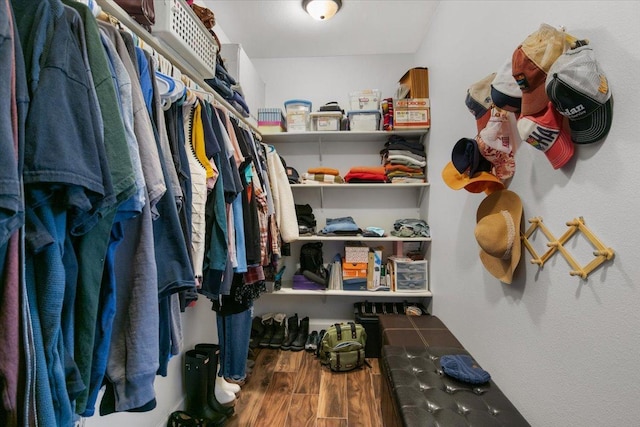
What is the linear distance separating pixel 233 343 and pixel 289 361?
31.8 inches

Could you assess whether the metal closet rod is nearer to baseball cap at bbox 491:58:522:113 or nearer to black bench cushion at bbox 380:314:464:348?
baseball cap at bbox 491:58:522:113

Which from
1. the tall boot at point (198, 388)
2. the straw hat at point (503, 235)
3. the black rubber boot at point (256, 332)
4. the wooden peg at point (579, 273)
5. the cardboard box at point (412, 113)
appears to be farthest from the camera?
the black rubber boot at point (256, 332)

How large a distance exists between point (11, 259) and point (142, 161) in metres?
0.30

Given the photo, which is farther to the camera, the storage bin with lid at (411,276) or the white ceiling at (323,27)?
the storage bin with lid at (411,276)

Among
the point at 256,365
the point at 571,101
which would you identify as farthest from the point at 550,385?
the point at 256,365

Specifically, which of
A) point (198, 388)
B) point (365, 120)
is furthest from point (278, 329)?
point (365, 120)

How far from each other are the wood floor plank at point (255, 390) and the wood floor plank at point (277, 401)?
31 mm

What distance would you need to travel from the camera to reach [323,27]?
2355 millimetres

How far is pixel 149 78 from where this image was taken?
2.58 ft

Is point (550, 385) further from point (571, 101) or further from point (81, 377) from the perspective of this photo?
point (81, 377)

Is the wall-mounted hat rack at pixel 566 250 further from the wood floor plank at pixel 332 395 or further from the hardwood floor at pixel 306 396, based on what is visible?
the wood floor plank at pixel 332 395

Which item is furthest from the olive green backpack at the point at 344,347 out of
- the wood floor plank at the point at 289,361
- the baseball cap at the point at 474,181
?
the baseball cap at the point at 474,181

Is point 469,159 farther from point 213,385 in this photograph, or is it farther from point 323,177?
point 213,385

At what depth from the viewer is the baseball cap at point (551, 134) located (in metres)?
0.90
